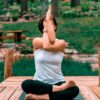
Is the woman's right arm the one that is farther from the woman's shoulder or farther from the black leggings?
the black leggings

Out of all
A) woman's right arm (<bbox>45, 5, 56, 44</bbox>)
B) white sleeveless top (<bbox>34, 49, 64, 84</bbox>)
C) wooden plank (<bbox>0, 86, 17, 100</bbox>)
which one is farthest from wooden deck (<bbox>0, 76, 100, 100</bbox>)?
woman's right arm (<bbox>45, 5, 56, 44</bbox>)

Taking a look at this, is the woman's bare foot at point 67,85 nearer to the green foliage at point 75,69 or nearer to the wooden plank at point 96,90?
the wooden plank at point 96,90

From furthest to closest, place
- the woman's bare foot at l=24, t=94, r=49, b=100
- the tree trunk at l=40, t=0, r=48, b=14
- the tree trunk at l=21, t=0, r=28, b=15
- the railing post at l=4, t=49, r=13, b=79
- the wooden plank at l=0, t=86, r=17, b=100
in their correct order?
the tree trunk at l=40, t=0, r=48, b=14 < the tree trunk at l=21, t=0, r=28, b=15 < the railing post at l=4, t=49, r=13, b=79 < the wooden plank at l=0, t=86, r=17, b=100 < the woman's bare foot at l=24, t=94, r=49, b=100

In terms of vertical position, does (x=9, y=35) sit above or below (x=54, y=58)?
below

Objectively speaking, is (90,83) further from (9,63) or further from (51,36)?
(51,36)

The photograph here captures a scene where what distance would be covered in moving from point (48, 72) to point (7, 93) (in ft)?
4.34

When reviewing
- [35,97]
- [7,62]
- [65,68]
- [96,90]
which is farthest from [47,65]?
[65,68]

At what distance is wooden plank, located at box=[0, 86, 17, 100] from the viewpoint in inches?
213

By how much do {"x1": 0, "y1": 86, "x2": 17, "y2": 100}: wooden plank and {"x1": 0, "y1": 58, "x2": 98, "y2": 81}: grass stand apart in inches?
144

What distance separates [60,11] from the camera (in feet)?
62.7

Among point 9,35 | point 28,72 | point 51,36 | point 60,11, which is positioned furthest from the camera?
point 60,11

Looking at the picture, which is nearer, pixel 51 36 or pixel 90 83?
pixel 51 36

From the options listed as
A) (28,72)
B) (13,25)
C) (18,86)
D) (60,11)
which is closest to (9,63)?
(18,86)

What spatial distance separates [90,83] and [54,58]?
2.50 meters
